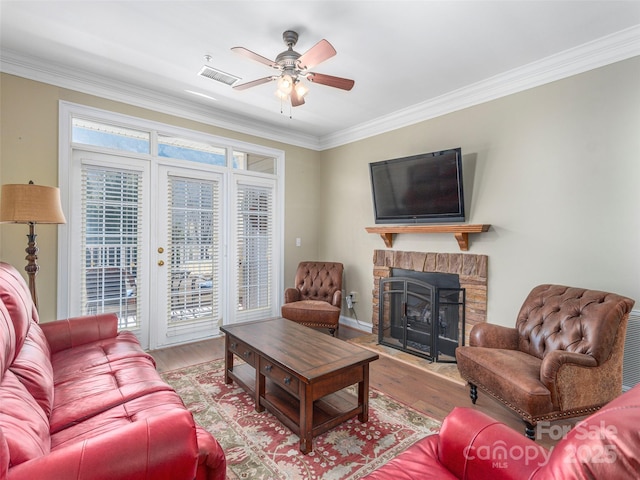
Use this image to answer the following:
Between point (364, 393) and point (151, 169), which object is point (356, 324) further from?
point (151, 169)

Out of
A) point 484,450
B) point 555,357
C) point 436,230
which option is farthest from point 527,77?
point 484,450

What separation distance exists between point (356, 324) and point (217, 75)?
358 centimetres

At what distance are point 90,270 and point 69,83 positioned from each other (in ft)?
6.11

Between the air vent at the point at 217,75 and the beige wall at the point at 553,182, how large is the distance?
2.20 m

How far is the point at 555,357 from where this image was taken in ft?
6.53

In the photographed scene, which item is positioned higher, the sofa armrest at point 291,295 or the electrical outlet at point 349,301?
the sofa armrest at point 291,295

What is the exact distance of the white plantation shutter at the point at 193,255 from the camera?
388cm

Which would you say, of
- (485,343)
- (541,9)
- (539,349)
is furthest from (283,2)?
(539,349)

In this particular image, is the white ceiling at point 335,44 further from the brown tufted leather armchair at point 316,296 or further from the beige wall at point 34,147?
the brown tufted leather armchair at point 316,296

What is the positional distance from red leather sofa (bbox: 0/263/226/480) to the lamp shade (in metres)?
0.43

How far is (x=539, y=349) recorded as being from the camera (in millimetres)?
2457

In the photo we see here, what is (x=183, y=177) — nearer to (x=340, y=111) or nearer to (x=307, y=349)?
(x=340, y=111)

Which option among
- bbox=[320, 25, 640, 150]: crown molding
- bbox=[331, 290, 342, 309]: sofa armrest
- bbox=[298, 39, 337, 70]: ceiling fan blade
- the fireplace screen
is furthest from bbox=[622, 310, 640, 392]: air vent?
bbox=[298, 39, 337, 70]: ceiling fan blade

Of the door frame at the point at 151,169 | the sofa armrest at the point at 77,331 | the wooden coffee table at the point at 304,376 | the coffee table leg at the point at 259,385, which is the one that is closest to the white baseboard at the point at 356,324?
the door frame at the point at 151,169
